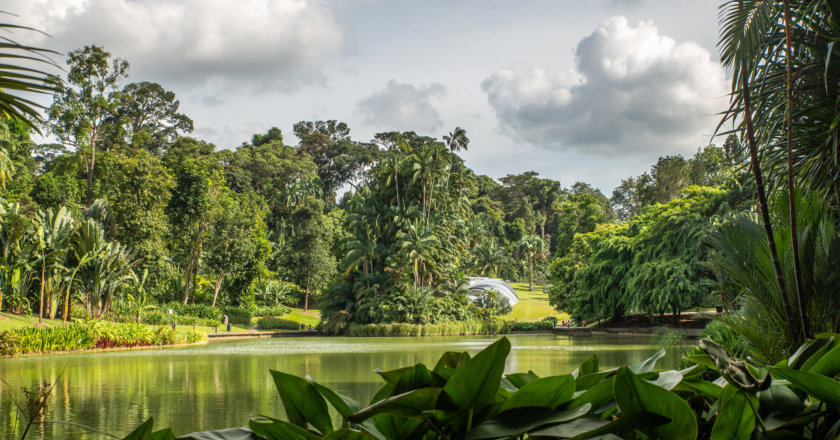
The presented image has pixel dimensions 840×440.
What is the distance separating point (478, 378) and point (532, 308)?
155ft

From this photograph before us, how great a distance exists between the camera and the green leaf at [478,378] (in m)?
0.87

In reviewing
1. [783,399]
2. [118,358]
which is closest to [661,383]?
[783,399]

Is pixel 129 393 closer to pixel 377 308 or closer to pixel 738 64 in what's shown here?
pixel 738 64

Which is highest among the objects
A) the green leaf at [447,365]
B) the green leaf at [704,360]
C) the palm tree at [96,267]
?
the palm tree at [96,267]

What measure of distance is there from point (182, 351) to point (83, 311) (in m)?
7.28

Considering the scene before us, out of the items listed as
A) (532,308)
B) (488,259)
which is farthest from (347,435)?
(488,259)

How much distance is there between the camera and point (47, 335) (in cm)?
1752

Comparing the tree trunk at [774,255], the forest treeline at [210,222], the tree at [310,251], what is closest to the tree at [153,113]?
the forest treeline at [210,222]

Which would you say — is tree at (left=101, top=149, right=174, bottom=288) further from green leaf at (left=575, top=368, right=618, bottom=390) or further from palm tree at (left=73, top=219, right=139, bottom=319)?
green leaf at (left=575, top=368, right=618, bottom=390)

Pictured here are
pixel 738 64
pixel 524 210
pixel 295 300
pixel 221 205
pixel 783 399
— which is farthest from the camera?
pixel 524 210

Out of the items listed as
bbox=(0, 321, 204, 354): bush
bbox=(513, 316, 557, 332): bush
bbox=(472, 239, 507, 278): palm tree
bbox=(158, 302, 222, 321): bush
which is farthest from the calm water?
bbox=(472, 239, 507, 278): palm tree

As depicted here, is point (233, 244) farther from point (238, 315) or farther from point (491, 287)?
point (491, 287)

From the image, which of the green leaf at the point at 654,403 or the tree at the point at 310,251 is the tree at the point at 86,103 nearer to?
the tree at the point at 310,251

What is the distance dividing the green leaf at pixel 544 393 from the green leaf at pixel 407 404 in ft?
0.38
